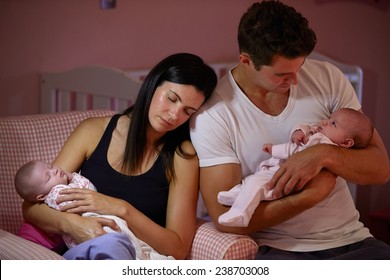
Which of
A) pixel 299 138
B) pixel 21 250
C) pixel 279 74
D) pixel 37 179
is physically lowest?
pixel 21 250

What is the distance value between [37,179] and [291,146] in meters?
0.49

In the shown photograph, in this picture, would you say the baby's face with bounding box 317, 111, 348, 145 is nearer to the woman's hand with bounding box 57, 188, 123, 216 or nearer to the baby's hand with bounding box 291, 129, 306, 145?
the baby's hand with bounding box 291, 129, 306, 145

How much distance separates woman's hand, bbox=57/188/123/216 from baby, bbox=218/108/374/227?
0.71ft

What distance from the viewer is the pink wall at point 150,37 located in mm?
1821

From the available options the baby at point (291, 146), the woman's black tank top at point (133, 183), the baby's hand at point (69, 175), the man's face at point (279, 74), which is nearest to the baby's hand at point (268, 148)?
the baby at point (291, 146)

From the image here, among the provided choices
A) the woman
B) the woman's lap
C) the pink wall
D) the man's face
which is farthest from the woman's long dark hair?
the pink wall

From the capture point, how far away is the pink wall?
1821 millimetres

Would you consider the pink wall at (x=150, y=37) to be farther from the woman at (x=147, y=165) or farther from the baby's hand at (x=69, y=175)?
the baby's hand at (x=69, y=175)

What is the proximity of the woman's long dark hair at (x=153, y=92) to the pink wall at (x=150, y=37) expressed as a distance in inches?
14.7

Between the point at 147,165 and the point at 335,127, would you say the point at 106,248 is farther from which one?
the point at 335,127

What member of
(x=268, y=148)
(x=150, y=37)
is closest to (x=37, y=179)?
(x=268, y=148)

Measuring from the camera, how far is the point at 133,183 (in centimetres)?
146
